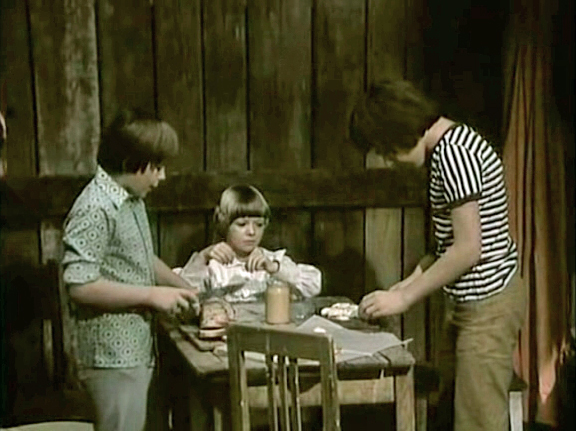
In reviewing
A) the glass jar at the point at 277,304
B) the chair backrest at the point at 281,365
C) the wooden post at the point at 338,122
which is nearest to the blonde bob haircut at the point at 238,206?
the wooden post at the point at 338,122

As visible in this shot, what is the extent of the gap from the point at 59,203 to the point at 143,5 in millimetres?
586

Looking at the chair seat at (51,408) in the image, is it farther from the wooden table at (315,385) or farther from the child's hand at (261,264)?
the wooden table at (315,385)

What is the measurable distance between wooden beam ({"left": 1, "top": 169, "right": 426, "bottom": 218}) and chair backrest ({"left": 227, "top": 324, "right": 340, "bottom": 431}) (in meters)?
1.13

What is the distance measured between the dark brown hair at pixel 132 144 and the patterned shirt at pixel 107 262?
1.5 inches

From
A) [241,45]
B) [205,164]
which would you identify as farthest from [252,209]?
[241,45]

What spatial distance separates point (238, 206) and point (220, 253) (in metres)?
0.13

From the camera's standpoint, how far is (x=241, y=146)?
3.04 m

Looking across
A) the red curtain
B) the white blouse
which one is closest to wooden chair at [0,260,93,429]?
the white blouse

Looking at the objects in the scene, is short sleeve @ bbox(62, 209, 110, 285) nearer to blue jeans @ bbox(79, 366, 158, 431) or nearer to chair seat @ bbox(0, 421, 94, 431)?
blue jeans @ bbox(79, 366, 158, 431)

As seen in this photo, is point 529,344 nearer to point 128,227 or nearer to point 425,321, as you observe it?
point 425,321

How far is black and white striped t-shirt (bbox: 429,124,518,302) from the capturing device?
2.21m

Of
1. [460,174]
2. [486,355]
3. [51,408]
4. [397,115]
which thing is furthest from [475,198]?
[51,408]

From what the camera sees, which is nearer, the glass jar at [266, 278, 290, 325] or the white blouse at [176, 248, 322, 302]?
the glass jar at [266, 278, 290, 325]

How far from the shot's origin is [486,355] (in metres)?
2.30
